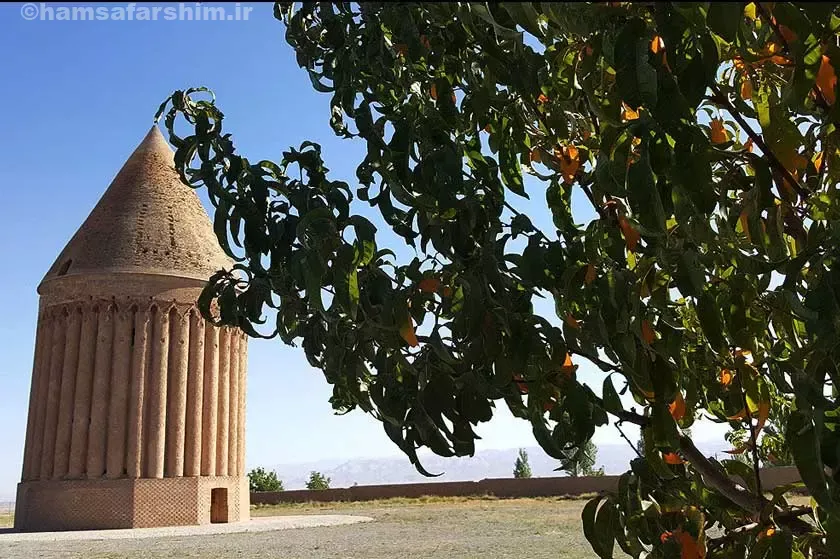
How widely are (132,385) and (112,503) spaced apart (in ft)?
9.26

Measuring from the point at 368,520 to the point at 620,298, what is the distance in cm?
1877

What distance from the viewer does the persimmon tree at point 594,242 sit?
1325 millimetres

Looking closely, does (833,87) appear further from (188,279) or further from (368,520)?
(188,279)

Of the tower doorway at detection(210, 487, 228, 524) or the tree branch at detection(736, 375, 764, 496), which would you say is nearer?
the tree branch at detection(736, 375, 764, 496)

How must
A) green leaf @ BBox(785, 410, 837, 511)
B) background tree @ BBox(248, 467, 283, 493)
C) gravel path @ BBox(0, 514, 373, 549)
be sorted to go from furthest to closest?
background tree @ BBox(248, 467, 283, 493)
gravel path @ BBox(0, 514, 373, 549)
green leaf @ BBox(785, 410, 837, 511)

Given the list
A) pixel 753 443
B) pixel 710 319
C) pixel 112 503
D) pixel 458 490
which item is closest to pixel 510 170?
pixel 710 319

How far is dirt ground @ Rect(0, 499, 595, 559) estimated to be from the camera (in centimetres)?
1121

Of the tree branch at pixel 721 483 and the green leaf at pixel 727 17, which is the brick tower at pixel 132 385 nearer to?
the tree branch at pixel 721 483

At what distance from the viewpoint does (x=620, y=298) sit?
5.19 feet

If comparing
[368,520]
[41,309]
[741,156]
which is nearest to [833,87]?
Answer: [741,156]

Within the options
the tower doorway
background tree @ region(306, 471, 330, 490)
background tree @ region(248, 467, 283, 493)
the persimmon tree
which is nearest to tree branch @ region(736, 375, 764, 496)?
the persimmon tree

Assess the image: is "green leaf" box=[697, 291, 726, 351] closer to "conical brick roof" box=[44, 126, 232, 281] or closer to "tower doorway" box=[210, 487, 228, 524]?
"conical brick roof" box=[44, 126, 232, 281]

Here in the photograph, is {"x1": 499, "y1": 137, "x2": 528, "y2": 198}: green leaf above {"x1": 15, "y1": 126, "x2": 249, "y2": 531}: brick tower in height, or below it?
below

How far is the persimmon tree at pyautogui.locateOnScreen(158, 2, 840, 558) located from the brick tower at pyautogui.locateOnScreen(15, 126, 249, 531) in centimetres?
1871
